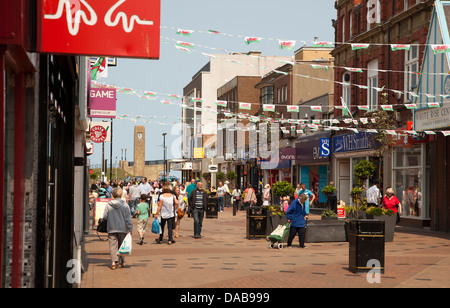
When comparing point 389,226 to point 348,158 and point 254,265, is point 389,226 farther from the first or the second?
point 348,158

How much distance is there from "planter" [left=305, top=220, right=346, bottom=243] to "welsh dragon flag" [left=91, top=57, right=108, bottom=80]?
810 cm

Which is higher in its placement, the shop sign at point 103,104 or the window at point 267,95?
the window at point 267,95

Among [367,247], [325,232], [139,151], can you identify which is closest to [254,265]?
[367,247]

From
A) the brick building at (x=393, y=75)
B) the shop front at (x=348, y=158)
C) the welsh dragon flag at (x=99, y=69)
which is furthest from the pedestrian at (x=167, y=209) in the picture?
the shop front at (x=348, y=158)

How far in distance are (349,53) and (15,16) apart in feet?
114

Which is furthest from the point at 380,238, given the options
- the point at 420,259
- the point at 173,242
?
the point at 173,242

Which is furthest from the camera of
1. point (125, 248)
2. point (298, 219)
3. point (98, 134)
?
point (98, 134)

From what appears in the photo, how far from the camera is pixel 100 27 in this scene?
5270 mm

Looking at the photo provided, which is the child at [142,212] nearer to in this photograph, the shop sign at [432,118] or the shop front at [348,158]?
the shop sign at [432,118]

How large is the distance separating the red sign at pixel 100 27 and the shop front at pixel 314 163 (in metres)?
35.7

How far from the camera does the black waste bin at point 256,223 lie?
2212cm

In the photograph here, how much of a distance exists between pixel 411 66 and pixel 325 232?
1165 centimetres

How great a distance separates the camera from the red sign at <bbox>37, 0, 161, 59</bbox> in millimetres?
5035

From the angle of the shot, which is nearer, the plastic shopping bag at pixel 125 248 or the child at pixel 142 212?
the plastic shopping bag at pixel 125 248
